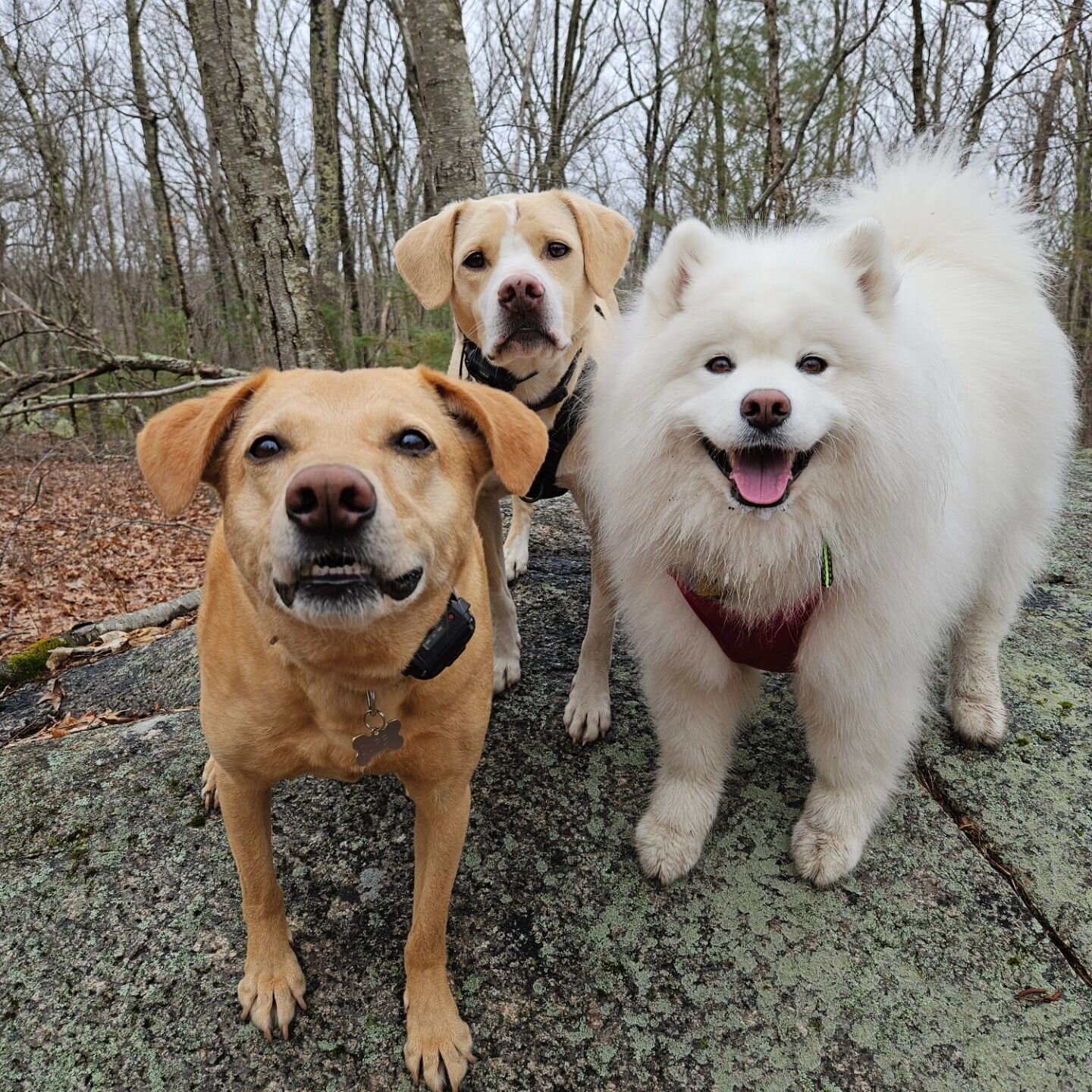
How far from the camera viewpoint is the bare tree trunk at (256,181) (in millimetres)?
4559

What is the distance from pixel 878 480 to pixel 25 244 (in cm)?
2465

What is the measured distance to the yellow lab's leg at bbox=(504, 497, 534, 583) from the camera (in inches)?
156

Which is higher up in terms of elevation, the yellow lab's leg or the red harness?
the red harness

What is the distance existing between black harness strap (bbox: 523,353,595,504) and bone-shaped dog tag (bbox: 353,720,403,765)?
1.27 m

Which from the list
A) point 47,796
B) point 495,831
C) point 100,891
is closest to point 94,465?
point 47,796

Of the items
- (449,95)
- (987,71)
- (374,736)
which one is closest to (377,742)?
(374,736)

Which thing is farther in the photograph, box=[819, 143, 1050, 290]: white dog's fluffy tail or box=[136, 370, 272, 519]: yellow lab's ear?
box=[819, 143, 1050, 290]: white dog's fluffy tail

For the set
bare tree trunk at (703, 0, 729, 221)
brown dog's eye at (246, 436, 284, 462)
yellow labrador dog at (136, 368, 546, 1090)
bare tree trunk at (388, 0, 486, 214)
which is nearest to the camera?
yellow labrador dog at (136, 368, 546, 1090)

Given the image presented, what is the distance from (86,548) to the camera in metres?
7.42

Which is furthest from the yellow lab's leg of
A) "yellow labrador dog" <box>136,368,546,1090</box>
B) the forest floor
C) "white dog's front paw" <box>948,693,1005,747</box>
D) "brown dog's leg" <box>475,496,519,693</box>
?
the forest floor

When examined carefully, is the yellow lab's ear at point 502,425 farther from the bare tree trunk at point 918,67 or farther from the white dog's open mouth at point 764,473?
the bare tree trunk at point 918,67

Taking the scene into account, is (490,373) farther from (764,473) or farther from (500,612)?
(764,473)

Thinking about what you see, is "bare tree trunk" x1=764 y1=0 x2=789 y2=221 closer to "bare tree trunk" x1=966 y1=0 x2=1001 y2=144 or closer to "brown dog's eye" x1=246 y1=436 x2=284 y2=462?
"bare tree trunk" x1=966 y1=0 x2=1001 y2=144

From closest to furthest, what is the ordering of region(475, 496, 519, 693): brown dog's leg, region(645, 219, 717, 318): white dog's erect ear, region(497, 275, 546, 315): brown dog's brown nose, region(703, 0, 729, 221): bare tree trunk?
region(645, 219, 717, 318): white dog's erect ear < region(497, 275, 546, 315): brown dog's brown nose < region(475, 496, 519, 693): brown dog's leg < region(703, 0, 729, 221): bare tree trunk
